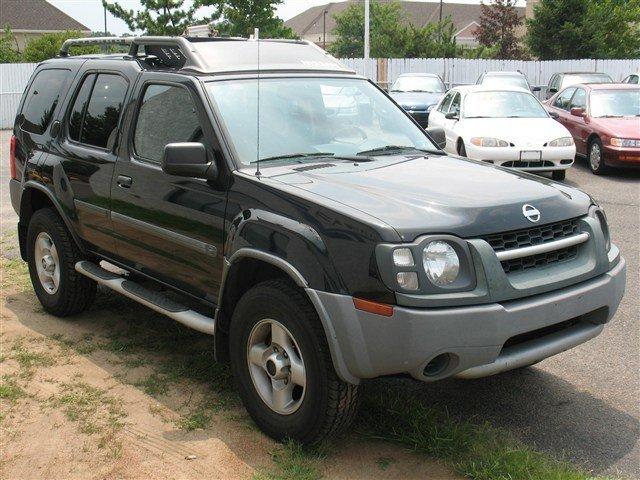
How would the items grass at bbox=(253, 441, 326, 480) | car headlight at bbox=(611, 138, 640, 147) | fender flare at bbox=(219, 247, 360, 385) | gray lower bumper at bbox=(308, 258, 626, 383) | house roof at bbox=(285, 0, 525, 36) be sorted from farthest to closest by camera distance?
house roof at bbox=(285, 0, 525, 36) → car headlight at bbox=(611, 138, 640, 147) → grass at bbox=(253, 441, 326, 480) → fender flare at bbox=(219, 247, 360, 385) → gray lower bumper at bbox=(308, 258, 626, 383)

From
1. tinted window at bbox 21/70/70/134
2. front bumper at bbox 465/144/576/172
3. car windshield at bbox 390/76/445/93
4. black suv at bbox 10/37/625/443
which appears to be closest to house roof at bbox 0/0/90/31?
car windshield at bbox 390/76/445/93

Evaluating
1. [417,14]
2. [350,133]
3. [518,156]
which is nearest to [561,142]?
[518,156]

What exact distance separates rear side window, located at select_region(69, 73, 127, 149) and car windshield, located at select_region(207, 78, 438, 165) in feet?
3.45

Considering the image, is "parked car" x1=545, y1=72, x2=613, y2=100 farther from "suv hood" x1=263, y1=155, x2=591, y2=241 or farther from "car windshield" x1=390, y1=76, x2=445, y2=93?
"suv hood" x1=263, y1=155, x2=591, y2=241

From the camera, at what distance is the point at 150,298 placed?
5211 millimetres

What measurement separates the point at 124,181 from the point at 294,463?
2316 millimetres

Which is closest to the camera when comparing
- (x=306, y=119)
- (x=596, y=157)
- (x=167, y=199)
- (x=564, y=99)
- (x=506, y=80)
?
(x=167, y=199)

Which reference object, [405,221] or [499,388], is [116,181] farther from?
[499,388]

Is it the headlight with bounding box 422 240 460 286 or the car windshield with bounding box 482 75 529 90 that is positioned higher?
the car windshield with bounding box 482 75 529 90

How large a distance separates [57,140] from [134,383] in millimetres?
2178

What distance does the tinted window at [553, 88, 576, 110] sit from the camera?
1600cm

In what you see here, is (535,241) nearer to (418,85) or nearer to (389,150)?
(389,150)

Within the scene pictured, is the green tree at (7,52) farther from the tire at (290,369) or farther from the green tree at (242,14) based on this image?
the tire at (290,369)

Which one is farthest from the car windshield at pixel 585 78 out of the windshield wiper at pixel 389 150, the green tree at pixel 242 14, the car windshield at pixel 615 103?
the windshield wiper at pixel 389 150
